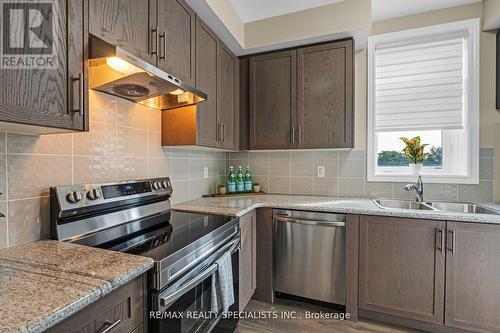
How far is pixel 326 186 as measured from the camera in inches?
101

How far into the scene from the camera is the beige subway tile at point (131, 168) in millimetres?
1556

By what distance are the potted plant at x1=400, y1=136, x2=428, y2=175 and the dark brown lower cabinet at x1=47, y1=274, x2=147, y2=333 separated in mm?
2307

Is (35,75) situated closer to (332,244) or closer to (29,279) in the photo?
(29,279)

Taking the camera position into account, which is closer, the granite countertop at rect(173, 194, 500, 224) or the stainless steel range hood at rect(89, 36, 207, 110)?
the stainless steel range hood at rect(89, 36, 207, 110)

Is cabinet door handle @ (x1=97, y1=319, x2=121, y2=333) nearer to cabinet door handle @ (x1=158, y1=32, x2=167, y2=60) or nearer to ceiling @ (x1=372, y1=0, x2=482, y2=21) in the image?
cabinet door handle @ (x1=158, y1=32, x2=167, y2=60)

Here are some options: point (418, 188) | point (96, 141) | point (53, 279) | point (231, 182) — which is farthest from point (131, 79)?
point (418, 188)

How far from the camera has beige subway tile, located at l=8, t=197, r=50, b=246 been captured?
3.45 feet

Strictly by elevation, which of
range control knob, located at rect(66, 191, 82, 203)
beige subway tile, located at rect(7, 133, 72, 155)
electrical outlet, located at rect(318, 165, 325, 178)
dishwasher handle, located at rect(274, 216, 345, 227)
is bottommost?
dishwasher handle, located at rect(274, 216, 345, 227)

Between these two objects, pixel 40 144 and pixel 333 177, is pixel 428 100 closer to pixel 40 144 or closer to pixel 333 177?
pixel 333 177

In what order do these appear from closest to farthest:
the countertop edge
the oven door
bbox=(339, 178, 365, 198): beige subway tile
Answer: the countertop edge
the oven door
bbox=(339, 178, 365, 198): beige subway tile

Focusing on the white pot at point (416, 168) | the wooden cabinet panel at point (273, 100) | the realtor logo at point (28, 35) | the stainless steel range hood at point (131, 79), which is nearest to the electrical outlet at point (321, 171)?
the wooden cabinet panel at point (273, 100)

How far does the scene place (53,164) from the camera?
1196 millimetres

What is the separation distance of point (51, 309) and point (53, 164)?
0.82 m

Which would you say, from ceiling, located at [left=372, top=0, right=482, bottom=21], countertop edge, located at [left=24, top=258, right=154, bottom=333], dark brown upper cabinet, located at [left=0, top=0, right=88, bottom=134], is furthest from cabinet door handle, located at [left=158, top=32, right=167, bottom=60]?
ceiling, located at [left=372, top=0, right=482, bottom=21]
